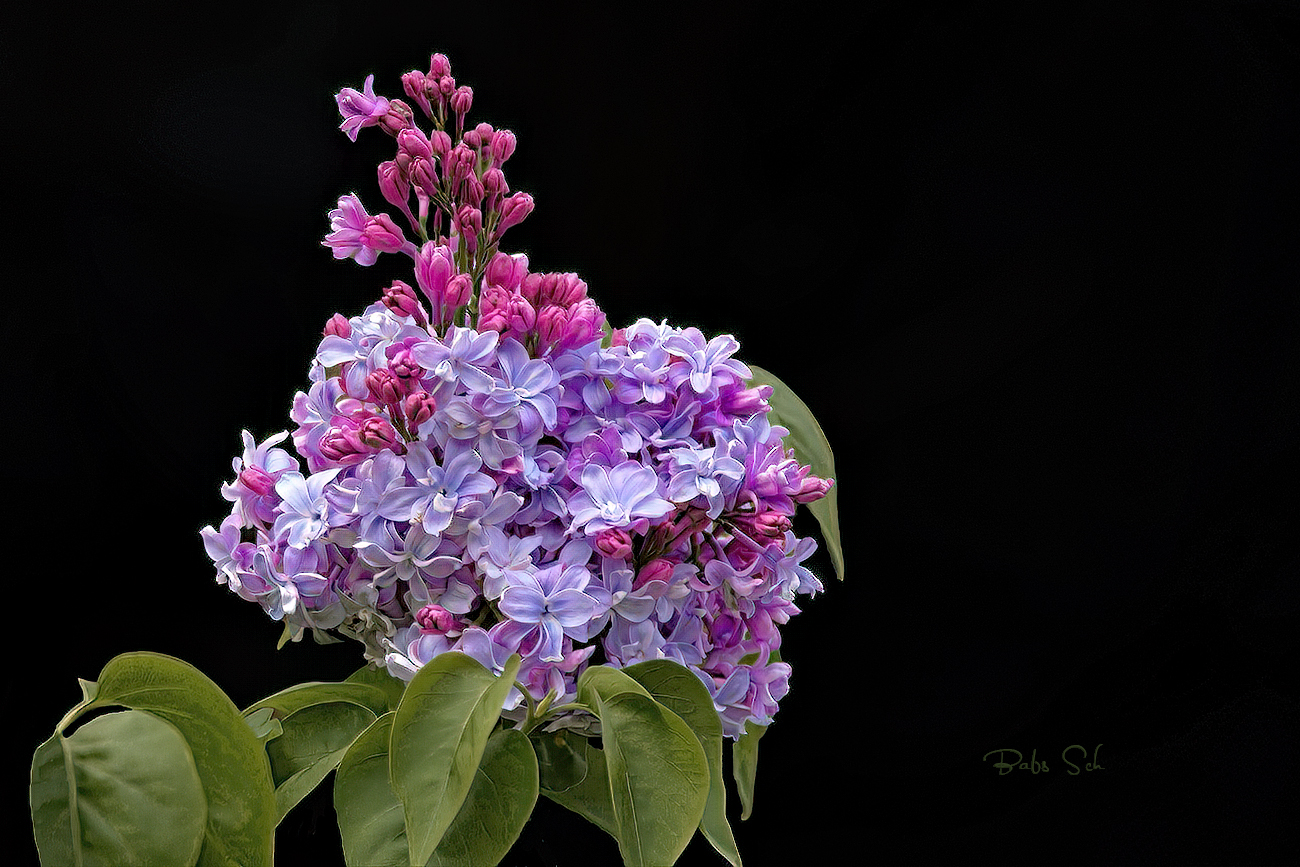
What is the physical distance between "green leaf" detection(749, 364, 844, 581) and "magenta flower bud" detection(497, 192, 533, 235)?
25 centimetres

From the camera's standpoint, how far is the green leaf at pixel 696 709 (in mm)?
693

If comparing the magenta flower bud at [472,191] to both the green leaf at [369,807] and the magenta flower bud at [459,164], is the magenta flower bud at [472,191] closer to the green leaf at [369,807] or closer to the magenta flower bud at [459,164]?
the magenta flower bud at [459,164]

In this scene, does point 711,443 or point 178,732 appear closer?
point 178,732

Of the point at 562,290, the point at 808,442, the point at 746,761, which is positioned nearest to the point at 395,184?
the point at 562,290

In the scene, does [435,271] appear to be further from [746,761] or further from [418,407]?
[746,761]

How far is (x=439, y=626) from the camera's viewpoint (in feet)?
2.25

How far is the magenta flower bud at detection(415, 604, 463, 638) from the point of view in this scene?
0.69m

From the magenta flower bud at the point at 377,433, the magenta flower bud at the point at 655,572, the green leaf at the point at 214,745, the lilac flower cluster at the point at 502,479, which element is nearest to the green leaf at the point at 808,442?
the lilac flower cluster at the point at 502,479

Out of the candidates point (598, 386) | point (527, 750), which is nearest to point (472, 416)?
point (598, 386)

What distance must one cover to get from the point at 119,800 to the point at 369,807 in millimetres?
131

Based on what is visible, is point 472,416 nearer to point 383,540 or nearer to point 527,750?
point 383,540

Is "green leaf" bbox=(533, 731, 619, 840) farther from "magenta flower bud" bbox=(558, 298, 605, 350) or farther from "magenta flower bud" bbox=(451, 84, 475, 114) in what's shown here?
"magenta flower bud" bbox=(451, 84, 475, 114)

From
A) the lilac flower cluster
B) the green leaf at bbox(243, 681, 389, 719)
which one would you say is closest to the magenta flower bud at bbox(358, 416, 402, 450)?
the lilac flower cluster

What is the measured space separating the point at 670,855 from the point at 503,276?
1.17 feet
